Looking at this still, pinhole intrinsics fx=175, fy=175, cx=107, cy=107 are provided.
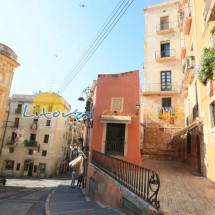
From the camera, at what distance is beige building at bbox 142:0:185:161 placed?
16375mm

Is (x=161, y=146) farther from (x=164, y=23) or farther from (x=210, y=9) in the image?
(x=164, y=23)

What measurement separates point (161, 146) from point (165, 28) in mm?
14171

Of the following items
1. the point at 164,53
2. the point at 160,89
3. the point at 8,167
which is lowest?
the point at 8,167

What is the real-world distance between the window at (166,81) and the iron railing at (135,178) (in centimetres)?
1324

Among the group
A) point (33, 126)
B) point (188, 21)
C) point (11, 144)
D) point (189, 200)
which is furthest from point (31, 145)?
point (189, 200)

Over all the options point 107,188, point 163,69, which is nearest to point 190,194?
point 107,188

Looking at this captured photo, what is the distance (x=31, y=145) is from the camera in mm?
31797

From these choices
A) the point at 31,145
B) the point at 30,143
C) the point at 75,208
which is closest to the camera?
→ the point at 75,208

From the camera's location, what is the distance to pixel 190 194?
5879mm

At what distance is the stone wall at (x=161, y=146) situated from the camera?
15676 mm

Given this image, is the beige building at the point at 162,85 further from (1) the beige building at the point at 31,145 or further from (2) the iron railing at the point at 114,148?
(1) the beige building at the point at 31,145

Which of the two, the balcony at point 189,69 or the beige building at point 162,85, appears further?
the beige building at point 162,85

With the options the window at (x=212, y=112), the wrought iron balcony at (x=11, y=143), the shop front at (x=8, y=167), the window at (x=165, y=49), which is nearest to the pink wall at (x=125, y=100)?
the window at (x=212, y=112)

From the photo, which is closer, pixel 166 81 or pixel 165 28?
pixel 166 81
